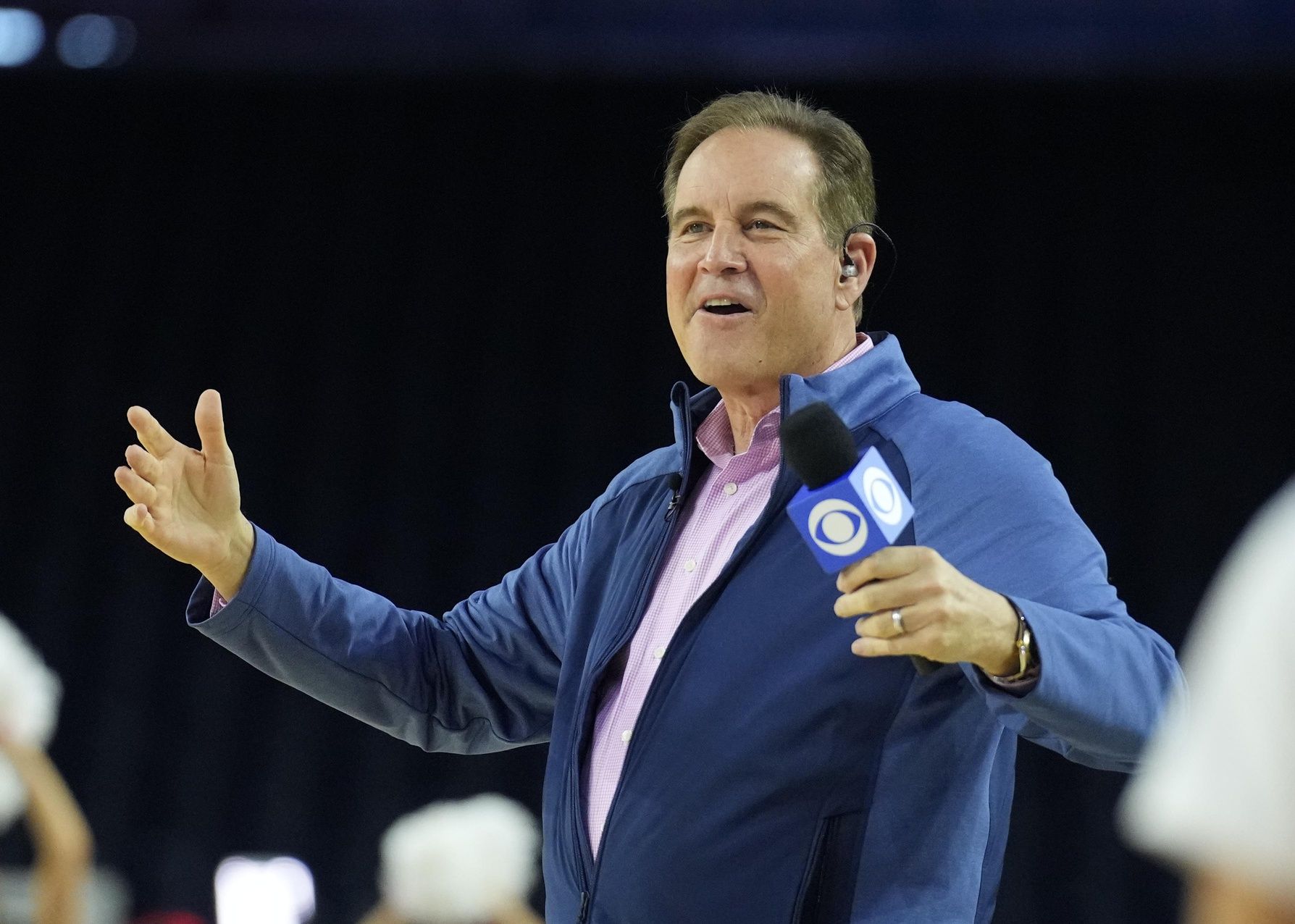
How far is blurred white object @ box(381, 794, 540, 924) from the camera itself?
351 cm

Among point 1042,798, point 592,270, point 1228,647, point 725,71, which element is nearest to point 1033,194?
point 725,71

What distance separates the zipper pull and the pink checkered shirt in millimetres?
15

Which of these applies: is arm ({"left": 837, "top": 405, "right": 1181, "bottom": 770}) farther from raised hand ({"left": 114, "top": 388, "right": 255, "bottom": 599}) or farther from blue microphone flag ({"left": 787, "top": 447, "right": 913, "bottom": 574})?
raised hand ({"left": 114, "top": 388, "right": 255, "bottom": 599})

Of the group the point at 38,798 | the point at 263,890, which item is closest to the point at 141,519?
the point at 38,798

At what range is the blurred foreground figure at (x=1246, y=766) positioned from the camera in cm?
47

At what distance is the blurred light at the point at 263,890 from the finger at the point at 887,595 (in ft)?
Result: 10.6

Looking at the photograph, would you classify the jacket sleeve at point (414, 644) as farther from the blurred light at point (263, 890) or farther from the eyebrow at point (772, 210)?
the blurred light at point (263, 890)

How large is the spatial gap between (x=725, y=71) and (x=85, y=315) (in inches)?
85.1

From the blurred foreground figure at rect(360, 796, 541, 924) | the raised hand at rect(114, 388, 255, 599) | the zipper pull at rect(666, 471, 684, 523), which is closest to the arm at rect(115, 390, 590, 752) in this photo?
the raised hand at rect(114, 388, 255, 599)

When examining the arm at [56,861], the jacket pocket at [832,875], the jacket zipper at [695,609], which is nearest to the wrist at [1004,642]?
the jacket pocket at [832,875]

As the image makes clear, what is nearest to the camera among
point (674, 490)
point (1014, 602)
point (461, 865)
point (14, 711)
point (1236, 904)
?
point (1236, 904)

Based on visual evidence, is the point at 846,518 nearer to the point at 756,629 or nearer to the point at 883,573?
the point at 883,573

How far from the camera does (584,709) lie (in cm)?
164

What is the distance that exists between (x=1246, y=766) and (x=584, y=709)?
1192mm
